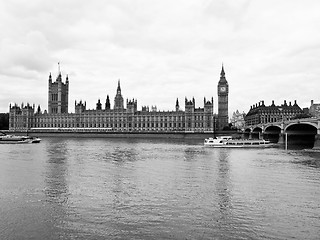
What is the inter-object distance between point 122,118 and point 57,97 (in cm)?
3638

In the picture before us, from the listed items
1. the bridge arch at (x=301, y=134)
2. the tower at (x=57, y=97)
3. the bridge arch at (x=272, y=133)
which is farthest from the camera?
the tower at (x=57, y=97)

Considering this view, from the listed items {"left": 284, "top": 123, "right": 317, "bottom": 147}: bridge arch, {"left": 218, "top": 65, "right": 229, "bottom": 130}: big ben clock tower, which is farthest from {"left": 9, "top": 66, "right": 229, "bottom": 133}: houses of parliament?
{"left": 284, "top": 123, "right": 317, "bottom": 147}: bridge arch

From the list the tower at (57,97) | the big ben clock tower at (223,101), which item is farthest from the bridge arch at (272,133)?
the tower at (57,97)

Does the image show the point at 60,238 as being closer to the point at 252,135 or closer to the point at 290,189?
the point at 290,189

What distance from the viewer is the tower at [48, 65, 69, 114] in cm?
13977

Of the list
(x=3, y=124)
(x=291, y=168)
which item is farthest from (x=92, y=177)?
(x=3, y=124)

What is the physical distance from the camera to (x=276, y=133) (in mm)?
74375

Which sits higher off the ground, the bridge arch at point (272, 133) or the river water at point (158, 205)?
the bridge arch at point (272, 133)

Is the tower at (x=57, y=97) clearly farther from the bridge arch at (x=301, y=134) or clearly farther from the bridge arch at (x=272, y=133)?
the bridge arch at (x=301, y=134)

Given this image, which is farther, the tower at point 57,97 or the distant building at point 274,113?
the tower at point 57,97

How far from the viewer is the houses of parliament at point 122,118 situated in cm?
11362

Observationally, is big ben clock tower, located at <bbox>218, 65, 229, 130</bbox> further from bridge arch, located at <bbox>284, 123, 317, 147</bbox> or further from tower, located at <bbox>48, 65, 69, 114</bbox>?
tower, located at <bbox>48, 65, 69, 114</bbox>

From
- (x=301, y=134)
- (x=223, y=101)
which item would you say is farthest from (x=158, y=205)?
(x=223, y=101)

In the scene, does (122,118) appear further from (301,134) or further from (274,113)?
(301,134)
